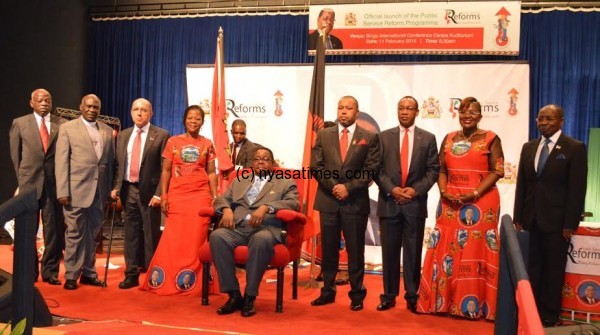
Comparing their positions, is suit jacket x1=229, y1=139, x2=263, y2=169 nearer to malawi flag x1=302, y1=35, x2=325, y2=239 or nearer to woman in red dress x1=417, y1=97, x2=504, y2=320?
malawi flag x1=302, y1=35, x2=325, y2=239

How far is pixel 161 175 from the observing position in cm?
513

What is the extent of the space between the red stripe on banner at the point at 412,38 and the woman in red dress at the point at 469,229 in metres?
3.27

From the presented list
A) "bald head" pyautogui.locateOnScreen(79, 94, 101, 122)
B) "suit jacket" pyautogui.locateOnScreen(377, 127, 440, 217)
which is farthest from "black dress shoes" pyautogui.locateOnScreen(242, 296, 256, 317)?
"bald head" pyautogui.locateOnScreen(79, 94, 101, 122)

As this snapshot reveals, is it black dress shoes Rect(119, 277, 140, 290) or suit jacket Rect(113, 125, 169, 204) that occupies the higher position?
suit jacket Rect(113, 125, 169, 204)

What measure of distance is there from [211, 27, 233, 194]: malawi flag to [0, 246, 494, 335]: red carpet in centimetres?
122

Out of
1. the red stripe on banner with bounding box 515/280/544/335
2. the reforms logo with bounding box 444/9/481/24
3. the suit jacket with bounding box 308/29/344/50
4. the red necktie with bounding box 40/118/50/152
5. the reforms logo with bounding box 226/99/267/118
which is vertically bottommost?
the red stripe on banner with bounding box 515/280/544/335

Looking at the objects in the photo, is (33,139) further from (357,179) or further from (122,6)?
(122,6)

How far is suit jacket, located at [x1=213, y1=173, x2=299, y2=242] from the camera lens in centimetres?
448

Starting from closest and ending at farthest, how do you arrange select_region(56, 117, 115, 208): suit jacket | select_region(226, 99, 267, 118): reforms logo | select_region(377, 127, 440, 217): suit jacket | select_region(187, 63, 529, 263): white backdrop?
1. select_region(377, 127, 440, 217): suit jacket
2. select_region(56, 117, 115, 208): suit jacket
3. select_region(187, 63, 529, 263): white backdrop
4. select_region(226, 99, 267, 118): reforms logo

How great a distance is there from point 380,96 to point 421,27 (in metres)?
1.05

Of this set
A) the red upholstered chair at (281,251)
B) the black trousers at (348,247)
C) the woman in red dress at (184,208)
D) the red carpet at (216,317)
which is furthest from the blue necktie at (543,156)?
the woman in red dress at (184,208)

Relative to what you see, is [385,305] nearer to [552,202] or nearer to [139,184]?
[552,202]

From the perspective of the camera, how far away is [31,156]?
201 inches

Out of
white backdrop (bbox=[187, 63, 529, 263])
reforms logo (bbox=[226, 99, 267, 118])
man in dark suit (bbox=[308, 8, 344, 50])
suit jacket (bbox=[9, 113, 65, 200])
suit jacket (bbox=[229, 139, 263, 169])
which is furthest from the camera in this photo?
man in dark suit (bbox=[308, 8, 344, 50])
